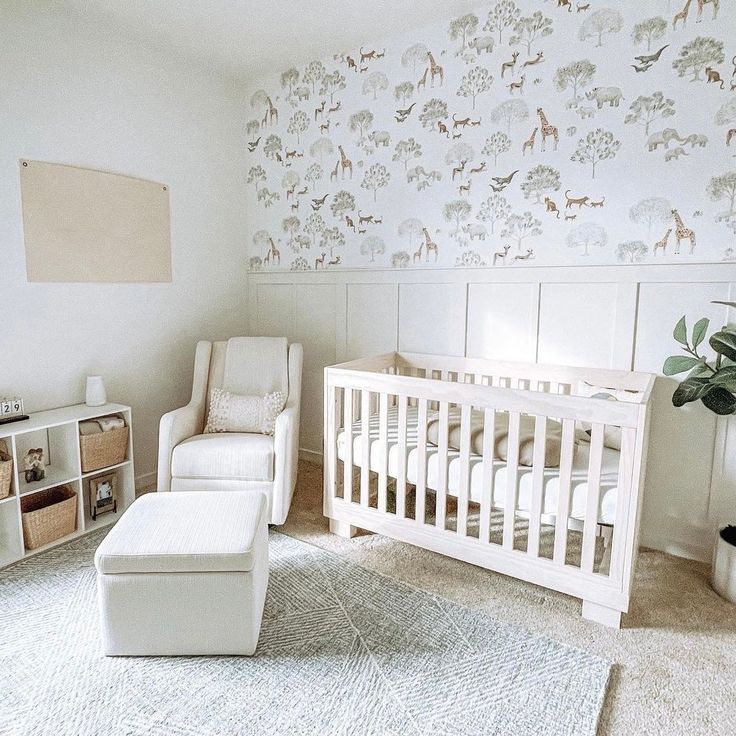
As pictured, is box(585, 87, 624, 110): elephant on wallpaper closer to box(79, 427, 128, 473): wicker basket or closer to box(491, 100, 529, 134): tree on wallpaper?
A: box(491, 100, 529, 134): tree on wallpaper

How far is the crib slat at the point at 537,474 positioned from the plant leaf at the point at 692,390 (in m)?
0.58

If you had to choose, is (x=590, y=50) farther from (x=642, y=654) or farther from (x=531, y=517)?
(x=642, y=654)

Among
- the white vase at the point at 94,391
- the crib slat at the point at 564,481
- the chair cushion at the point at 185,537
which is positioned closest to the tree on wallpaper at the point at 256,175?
the white vase at the point at 94,391

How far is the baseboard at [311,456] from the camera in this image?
3.60m

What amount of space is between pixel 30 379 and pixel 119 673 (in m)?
1.60

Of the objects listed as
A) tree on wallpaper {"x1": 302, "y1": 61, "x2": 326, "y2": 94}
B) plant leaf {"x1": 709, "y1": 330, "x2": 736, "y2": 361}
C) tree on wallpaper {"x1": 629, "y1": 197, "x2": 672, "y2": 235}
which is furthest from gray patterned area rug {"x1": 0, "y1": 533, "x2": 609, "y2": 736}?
tree on wallpaper {"x1": 302, "y1": 61, "x2": 326, "y2": 94}

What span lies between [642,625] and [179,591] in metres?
1.61

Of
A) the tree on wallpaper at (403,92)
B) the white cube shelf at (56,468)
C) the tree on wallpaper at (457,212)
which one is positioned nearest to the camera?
the white cube shelf at (56,468)

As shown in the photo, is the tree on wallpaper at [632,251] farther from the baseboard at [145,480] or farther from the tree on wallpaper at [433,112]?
the baseboard at [145,480]

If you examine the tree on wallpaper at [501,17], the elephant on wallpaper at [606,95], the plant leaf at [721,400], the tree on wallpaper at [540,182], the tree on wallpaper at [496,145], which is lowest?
the plant leaf at [721,400]

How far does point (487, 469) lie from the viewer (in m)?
2.10

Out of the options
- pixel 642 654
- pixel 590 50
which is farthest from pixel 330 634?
pixel 590 50

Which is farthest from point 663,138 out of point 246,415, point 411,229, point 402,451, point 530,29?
point 246,415

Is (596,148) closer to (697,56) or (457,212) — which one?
(697,56)
